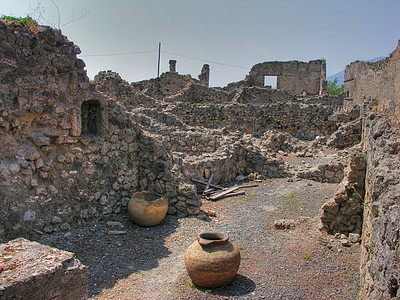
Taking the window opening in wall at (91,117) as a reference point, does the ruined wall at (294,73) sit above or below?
above

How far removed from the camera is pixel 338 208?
795cm

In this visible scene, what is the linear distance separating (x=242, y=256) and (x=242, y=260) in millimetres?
187

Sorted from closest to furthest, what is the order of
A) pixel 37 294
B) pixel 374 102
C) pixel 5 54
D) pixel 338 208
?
pixel 37 294 < pixel 5 54 < pixel 338 208 < pixel 374 102

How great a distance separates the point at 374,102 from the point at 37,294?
2123cm

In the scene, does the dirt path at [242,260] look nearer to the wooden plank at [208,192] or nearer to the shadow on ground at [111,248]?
the shadow on ground at [111,248]

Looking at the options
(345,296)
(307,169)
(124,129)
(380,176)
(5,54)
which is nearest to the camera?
(380,176)

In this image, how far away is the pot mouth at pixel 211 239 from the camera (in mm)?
5805

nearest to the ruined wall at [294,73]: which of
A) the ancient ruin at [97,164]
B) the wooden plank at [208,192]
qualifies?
the ancient ruin at [97,164]

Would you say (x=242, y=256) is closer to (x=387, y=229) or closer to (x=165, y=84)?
(x=387, y=229)

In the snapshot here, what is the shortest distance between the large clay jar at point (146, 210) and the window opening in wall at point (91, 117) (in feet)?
7.19

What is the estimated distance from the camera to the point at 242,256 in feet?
23.1

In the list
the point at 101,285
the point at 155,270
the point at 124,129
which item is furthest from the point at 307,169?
the point at 101,285

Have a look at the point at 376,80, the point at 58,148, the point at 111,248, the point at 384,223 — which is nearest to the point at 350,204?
the point at 384,223

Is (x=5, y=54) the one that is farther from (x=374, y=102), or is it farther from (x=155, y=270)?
(x=374, y=102)
